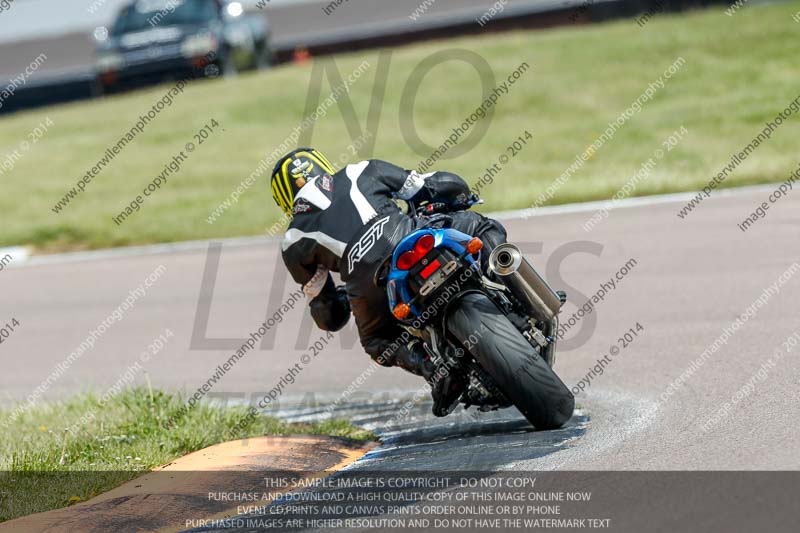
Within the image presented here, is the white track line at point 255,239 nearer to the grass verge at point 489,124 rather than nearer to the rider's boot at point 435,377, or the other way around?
the grass verge at point 489,124

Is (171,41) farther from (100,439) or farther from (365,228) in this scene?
(365,228)

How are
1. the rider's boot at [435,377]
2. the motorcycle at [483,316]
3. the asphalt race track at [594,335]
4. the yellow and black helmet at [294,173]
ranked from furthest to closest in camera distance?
the yellow and black helmet at [294,173]
the rider's boot at [435,377]
the motorcycle at [483,316]
the asphalt race track at [594,335]

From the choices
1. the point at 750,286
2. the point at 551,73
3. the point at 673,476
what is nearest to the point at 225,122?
the point at 551,73

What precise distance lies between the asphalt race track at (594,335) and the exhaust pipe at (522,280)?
2.17ft

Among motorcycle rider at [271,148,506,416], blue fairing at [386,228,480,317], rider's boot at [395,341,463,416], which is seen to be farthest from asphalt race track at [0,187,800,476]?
blue fairing at [386,228,480,317]

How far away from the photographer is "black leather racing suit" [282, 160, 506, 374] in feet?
20.4

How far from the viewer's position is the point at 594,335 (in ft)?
27.6

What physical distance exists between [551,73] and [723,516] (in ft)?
60.0

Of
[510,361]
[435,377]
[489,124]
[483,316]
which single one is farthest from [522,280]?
[489,124]

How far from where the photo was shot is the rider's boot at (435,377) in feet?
20.0

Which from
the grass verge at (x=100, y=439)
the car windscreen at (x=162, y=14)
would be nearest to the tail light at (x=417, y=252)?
the grass verge at (x=100, y=439)

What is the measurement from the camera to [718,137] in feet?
55.8

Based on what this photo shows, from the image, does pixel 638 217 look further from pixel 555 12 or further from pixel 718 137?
pixel 555 12

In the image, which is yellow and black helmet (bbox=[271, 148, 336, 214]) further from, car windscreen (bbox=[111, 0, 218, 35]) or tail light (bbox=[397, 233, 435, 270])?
car windscreen (bbox=[111, 0, 218, 35])
